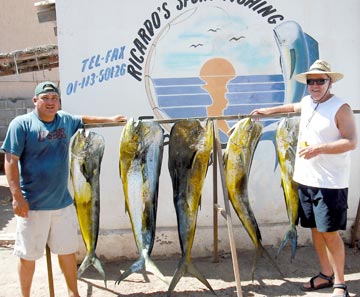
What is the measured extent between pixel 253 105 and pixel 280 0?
1.13 m

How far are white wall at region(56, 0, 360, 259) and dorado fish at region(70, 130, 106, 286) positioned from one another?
93 cm

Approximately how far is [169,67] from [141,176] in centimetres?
148

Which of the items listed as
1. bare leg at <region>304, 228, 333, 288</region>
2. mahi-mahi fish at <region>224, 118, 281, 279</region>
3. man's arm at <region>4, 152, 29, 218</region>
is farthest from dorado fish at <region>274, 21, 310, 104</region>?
man's arm at <region>4, 152, 29, 218</region>

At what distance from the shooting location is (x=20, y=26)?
12750 millimetres

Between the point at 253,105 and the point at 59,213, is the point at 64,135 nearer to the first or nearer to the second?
the point at 59,213

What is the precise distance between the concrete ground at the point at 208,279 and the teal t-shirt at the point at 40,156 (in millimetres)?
1197

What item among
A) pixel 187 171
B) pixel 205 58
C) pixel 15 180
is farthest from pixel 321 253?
pixel 15 180

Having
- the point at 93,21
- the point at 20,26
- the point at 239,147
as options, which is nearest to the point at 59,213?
the point at 239,147

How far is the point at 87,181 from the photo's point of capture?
3.70m

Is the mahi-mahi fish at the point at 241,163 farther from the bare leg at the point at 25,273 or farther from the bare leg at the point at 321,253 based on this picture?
the bare leg at the point at 25,273

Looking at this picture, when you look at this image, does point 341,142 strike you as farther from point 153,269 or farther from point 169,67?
point 169,67

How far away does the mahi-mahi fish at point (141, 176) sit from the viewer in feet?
11.8

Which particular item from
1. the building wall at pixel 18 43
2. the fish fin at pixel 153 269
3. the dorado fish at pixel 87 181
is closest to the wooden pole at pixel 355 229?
the fish fin at pixel 153 269

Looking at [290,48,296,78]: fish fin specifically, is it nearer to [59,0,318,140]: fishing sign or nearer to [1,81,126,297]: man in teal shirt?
[59,0,318,140]: fishing sign
